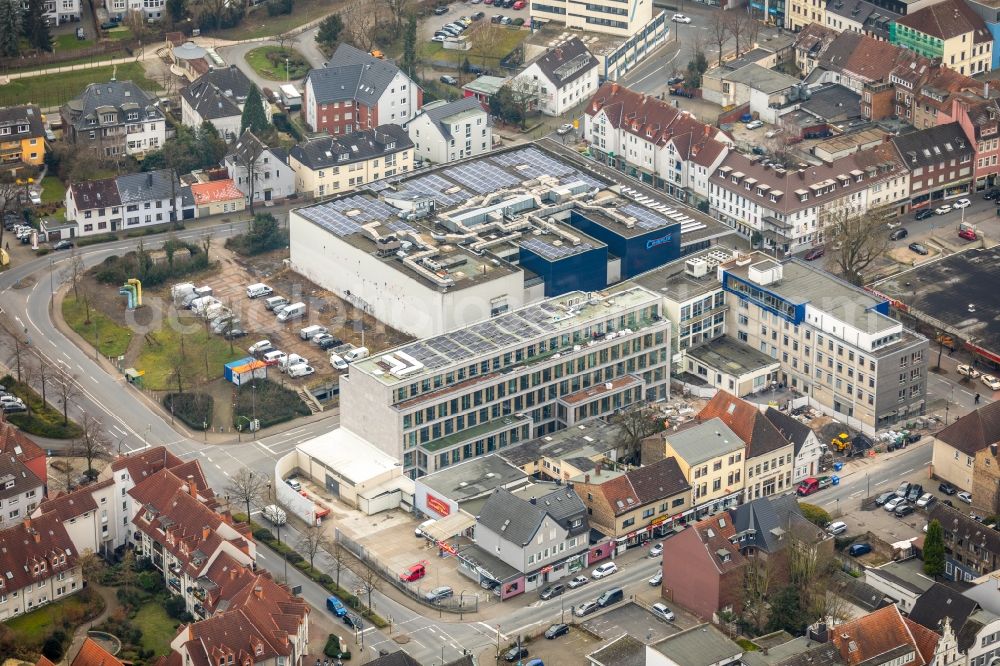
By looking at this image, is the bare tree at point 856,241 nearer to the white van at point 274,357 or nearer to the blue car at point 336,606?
the white van at point 274,357

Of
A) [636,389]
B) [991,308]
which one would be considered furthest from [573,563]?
[991,308]

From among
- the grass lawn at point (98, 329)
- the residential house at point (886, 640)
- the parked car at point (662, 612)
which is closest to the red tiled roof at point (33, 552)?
the grass lawn at point (98, 329)

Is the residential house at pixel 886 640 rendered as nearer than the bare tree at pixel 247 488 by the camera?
Yes

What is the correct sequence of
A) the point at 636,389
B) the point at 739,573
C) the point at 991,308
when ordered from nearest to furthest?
the point at 739,573, the point at 636,389, the point at 991,308

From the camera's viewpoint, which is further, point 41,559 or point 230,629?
point 41,559

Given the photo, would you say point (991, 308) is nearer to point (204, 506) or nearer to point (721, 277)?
point (721, 277)

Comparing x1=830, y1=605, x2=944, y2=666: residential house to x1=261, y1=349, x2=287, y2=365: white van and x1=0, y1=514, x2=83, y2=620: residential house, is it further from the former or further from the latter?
x1=261, y1=349, x2=287, y2=365: white van
